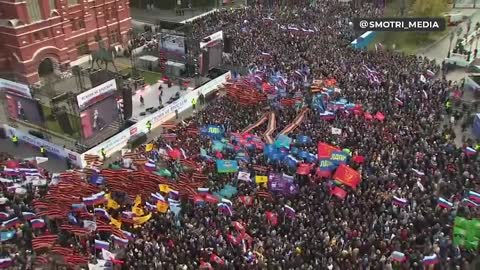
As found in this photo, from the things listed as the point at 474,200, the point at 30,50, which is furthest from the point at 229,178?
the point at 30,50

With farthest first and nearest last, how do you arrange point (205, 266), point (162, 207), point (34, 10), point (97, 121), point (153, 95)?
point (34, 10) < point (153, 95) < point (97, 121) < point (162, 207) < point (205, 266)

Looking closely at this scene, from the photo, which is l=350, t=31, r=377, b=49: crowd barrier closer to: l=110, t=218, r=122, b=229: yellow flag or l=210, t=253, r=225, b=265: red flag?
l=110, t=218, r=122, b=229: yellow flag

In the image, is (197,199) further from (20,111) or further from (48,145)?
(20,111)

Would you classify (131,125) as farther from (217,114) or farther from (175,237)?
(175,237)

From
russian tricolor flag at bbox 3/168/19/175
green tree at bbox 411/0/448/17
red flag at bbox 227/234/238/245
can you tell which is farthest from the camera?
green tree at bbox 411/0/448/17

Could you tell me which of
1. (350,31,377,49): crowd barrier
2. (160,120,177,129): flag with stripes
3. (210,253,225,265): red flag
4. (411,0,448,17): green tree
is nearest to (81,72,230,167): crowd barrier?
(160,120,177,129): flag with stripes

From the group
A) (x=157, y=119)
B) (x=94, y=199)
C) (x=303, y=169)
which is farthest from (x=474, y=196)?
(x=157, y=119)
